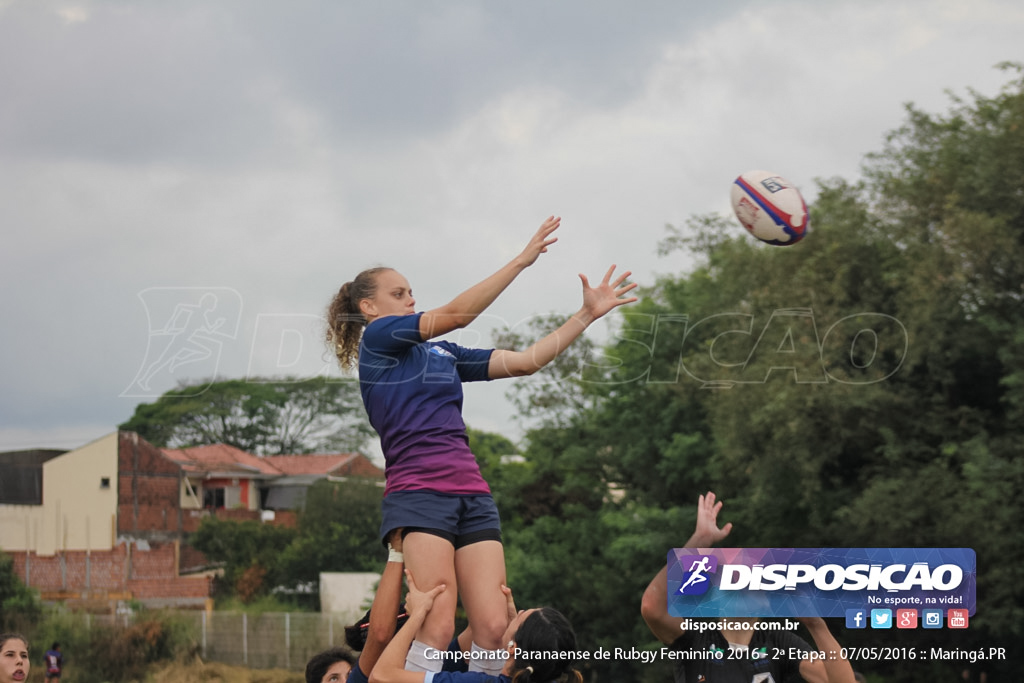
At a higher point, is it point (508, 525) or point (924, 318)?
point (924, 318)

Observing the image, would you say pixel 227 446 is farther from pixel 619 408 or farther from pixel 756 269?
pixel 756 269

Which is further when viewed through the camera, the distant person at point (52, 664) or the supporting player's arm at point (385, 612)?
the distant person at point (52, 664)

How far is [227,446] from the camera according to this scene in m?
43.7

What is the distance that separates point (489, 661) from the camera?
15.3ft

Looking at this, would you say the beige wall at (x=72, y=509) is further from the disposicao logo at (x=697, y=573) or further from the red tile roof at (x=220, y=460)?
the disposicao logo at (x=697, y=573)

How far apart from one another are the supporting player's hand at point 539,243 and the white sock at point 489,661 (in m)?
1.68

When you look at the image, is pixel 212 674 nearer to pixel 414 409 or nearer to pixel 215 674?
pixel 215 674

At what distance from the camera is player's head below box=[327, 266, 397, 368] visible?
17.3ft

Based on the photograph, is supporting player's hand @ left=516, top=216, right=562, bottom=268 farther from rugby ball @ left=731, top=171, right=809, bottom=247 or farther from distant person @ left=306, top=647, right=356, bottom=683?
rugby ball @ left=731, top=171, right=809, bottom=247

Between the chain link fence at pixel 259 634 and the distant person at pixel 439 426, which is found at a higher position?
the distant person at pixel 439 426

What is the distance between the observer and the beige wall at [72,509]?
33125 millimetres

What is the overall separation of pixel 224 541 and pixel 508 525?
9.90m

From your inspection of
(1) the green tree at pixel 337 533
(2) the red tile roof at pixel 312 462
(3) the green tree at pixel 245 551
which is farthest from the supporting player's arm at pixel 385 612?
(2) the red tile roof at pixel 312 462

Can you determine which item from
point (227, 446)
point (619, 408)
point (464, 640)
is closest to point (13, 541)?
point (227, 446)
